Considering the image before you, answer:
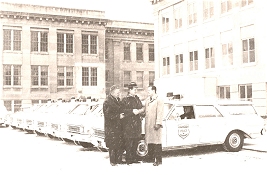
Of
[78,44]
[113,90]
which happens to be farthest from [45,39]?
[113,90]

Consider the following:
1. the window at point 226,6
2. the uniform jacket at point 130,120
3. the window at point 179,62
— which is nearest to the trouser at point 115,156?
the uniform jacket at point 130,120

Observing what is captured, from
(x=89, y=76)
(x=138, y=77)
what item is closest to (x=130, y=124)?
(x=89, y=76)

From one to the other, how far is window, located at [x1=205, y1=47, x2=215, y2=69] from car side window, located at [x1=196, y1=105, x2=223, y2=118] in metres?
17.2

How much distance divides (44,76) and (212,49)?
18988mm

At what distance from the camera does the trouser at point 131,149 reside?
984 cm

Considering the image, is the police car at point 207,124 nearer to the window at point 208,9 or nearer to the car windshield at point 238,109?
the car windshield at point 238,109

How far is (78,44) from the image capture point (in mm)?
42594

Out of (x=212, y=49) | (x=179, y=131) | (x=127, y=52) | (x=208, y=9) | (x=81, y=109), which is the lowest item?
(x=179, y=131)

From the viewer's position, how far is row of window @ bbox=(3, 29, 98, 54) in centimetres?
3975

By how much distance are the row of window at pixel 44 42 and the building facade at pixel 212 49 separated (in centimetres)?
970

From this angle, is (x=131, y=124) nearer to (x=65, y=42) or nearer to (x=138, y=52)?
(x=65, y=42)

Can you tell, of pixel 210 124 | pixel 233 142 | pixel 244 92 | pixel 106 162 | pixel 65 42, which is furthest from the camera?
pixel 65 42

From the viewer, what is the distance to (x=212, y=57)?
29141 mm

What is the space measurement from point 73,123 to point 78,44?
29799 millimetres
